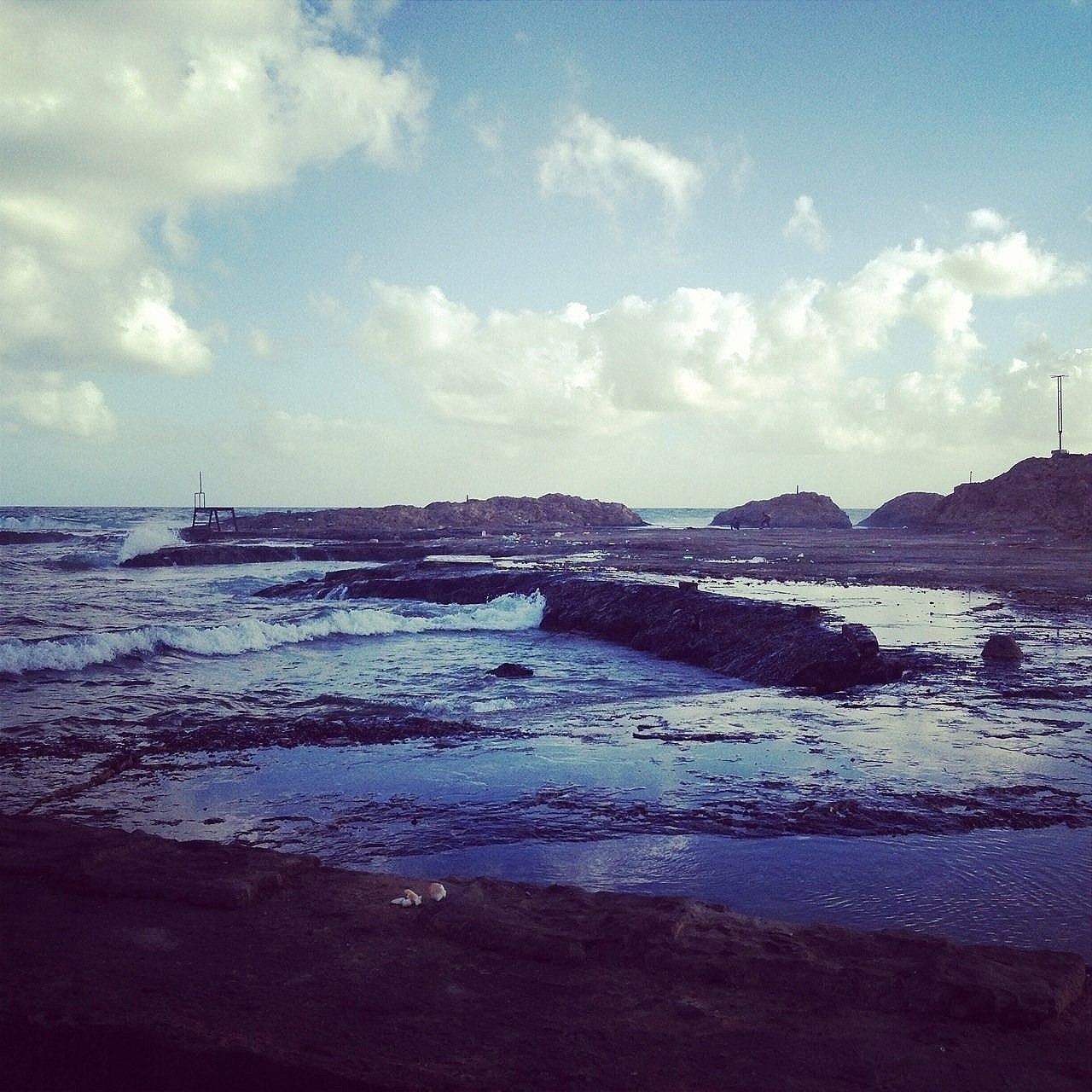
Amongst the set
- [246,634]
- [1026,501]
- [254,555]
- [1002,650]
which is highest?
[1026,501]

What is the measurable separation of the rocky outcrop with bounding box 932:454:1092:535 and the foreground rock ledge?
6755 cm

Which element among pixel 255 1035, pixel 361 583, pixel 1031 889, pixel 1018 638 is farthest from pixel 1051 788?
pixel 361 583

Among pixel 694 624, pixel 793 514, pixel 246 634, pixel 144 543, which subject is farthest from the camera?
pixel 793 514

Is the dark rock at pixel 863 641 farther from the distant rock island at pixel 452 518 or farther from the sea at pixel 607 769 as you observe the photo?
the distant rock island at pixel 452 518

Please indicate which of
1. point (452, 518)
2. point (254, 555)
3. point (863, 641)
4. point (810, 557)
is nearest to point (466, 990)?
point (863, 641)

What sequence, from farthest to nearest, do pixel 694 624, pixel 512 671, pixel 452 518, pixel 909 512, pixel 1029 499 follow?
pixel 909 512 < pixel 452 518 < pixel 1029 499 < pixel 694 624 < pixel 512 671

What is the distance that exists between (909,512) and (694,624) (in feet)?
287

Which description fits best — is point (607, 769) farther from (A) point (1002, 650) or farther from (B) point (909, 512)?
(B) point (909, 512)

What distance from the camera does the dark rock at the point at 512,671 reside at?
42.0ft

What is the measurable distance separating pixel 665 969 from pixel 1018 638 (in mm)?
13203

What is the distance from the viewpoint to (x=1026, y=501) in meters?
71.7

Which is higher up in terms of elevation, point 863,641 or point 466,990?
point 863,641

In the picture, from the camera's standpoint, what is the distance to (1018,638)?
1457 centimetres

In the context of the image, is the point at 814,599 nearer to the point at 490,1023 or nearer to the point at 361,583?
the point at 361,583
